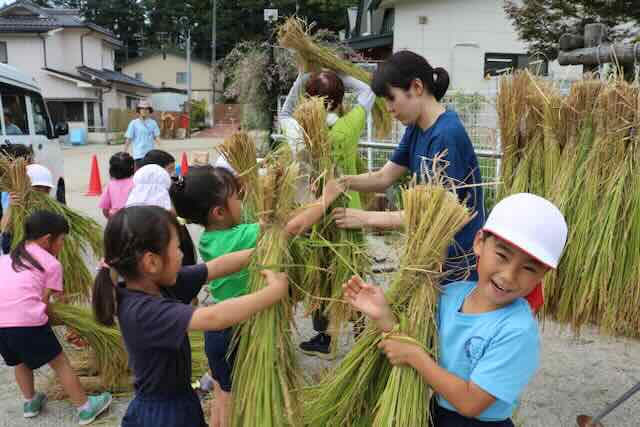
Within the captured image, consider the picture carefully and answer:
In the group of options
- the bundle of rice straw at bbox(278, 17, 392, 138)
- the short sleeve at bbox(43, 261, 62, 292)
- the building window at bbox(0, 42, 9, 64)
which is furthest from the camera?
the building window at bbox(0, 42, 9, 64)

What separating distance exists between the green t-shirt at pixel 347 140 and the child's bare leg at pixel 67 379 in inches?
63.2

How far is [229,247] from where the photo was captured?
1.94 m

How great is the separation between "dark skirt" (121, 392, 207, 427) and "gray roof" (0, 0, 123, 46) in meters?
28.2

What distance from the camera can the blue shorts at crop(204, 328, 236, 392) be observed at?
1906 mm

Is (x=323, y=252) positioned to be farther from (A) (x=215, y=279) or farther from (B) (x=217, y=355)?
(B) (x=217, y=355)

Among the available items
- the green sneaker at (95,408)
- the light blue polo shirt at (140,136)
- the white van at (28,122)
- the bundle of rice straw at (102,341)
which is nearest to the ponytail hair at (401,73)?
the bundle of rice straw at (102,341)

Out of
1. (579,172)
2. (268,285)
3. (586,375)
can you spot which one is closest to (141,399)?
(268,285)

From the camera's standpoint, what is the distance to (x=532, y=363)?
1.25 metres

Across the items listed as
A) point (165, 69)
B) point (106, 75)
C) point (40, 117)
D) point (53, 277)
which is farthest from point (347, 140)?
point (165, 69)

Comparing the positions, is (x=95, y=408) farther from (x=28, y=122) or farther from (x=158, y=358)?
(x=28, y=122)

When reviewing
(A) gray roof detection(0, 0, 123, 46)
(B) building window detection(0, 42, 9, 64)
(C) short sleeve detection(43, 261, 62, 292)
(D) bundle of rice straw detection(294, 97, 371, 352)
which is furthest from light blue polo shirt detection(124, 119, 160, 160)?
(B) building window detection(0, 42, 9, 64)

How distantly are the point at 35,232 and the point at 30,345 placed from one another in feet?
1.77

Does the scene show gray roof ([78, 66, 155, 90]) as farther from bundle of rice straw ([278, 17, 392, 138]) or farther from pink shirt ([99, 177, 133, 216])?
bundle of rice straw ([278, 17, 392, 138])

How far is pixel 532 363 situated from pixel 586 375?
2225mm
